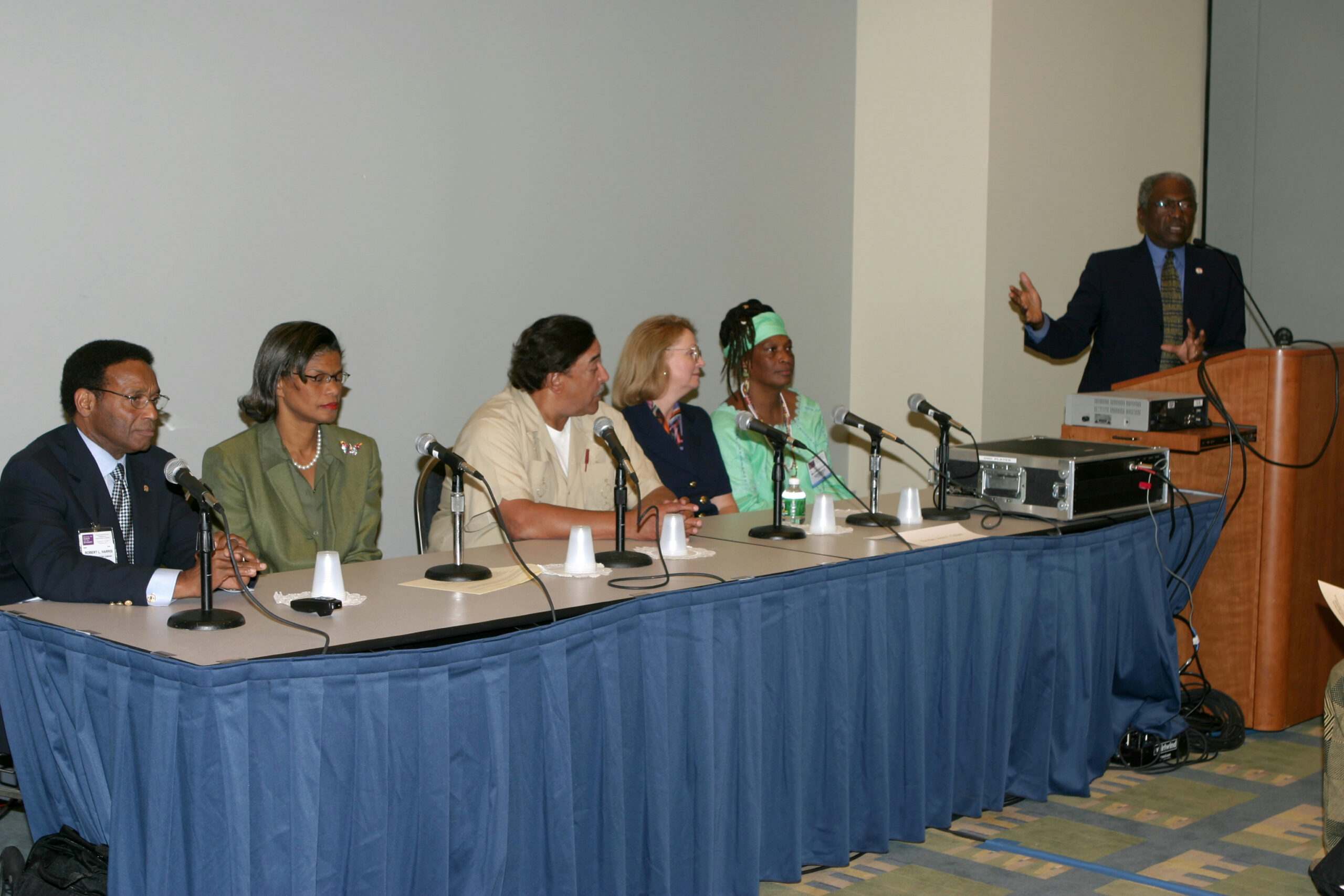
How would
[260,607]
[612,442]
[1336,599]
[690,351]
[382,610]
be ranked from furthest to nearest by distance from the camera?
[690,351], [612,442], [1336,599], [382,610], [260,607]

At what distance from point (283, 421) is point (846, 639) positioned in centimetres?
163

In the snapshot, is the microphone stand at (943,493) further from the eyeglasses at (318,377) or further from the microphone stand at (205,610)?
the microphone stand at (205,610)

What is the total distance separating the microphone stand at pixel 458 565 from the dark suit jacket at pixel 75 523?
23.7 inches

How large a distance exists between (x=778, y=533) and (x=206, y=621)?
1.53 m

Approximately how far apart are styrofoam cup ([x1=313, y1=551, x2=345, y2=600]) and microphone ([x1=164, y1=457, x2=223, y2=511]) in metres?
0.29

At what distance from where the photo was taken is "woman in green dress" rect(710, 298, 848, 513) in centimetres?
441

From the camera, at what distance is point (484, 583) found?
105 inches

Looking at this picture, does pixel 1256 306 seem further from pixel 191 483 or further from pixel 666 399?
pixel 191 483

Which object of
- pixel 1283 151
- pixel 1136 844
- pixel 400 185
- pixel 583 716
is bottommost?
pixel 1136 844

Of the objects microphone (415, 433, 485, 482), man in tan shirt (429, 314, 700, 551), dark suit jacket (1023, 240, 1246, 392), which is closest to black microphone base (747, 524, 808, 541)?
man in tan shirt (429, 314, 700, 551)

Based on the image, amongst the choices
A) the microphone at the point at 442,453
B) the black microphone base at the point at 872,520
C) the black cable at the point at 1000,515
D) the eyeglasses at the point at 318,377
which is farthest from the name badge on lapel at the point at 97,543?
the black cable at the point at 1000,515

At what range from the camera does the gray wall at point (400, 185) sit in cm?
337

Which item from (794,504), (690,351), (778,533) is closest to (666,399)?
(690,351)

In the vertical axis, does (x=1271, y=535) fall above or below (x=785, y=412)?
below
